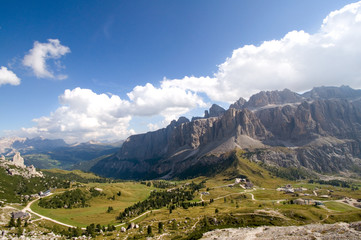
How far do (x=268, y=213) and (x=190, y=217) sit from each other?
128 feet

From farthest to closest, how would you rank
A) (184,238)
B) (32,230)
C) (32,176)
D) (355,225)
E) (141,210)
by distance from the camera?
(32,176)
(141,210)
(32,230)
(184,238)
(355,225)

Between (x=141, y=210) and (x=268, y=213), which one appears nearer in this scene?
(x=268, y=213)

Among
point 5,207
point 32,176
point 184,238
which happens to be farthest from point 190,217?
point 32,176

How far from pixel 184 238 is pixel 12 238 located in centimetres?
5806

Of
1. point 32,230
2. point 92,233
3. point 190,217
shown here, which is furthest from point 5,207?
point 190,217

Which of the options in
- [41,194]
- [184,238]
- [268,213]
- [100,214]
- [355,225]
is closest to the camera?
[355,225]

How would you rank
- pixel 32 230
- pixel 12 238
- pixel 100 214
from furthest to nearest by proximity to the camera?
1. pixel 100 214
2. pixel 32 230
3. pixel 12 238

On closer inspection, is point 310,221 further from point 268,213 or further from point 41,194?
point 41,194

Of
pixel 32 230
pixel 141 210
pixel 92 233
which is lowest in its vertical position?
pixel 141 210

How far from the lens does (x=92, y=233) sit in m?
88.9

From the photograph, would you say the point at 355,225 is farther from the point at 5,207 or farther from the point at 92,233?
the point at 5,207

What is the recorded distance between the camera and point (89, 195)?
17712 centimetres

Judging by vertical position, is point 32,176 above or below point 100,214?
above

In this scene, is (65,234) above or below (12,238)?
below
